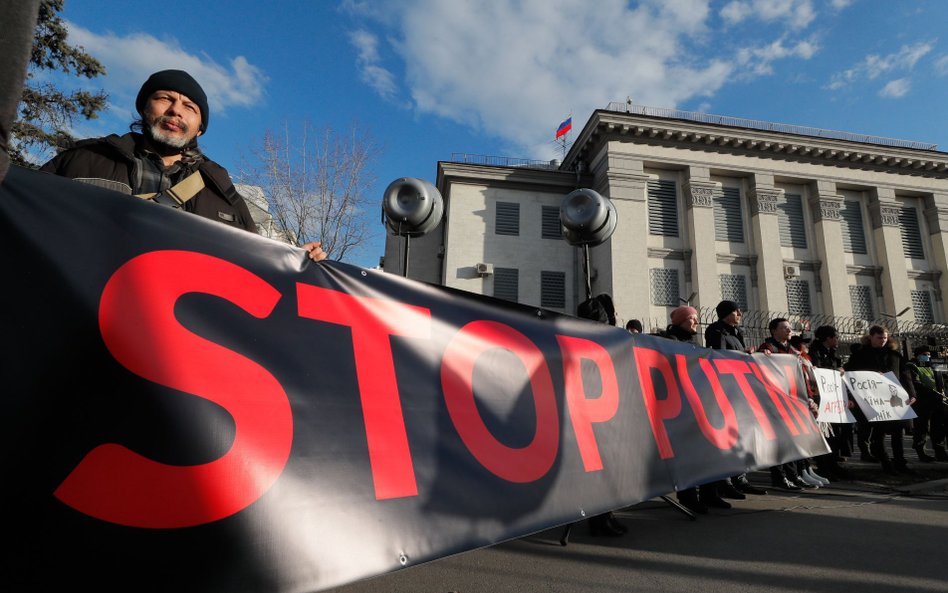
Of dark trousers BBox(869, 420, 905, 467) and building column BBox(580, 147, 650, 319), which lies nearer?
dark trousers BBox(869, 420, 905, 467)

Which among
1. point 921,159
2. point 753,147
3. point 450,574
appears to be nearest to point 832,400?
point 450,574

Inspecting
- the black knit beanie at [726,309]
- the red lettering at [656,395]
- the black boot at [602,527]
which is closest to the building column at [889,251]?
the black knit beanie at [726,309]

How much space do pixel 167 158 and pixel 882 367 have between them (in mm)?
8586

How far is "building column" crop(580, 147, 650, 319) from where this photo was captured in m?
21.4

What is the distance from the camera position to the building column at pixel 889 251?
23453 mm

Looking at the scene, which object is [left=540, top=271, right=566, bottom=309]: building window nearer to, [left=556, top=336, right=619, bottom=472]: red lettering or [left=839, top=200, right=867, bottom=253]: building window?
[left=839, top=200, right=867, bottom=253]: building window

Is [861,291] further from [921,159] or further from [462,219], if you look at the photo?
[462,219]

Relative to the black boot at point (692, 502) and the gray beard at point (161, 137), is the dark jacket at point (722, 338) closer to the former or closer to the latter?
the black boot at point (692, 502)

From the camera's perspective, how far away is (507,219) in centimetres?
2494

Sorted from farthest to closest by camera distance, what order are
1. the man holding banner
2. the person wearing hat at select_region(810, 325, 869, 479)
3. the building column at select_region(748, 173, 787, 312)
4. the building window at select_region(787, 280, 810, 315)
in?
the building window at select_region(787, 280, 810, 315) → the building column at select_region(748, 173, 787, 312) → the man holding banner → the person wearing hat at select_region(810, 325, 869, 479)

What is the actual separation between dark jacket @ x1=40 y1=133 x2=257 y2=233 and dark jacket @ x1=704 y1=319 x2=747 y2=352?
4.57 meters

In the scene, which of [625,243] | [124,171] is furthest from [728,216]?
[124,171]

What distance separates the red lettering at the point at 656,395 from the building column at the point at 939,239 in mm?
30407

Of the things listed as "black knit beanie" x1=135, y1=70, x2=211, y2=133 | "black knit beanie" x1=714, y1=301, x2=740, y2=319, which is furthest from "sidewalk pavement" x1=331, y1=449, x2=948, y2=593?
"black knit beanie" x1=135, y1=70, x2=211, y2=133
